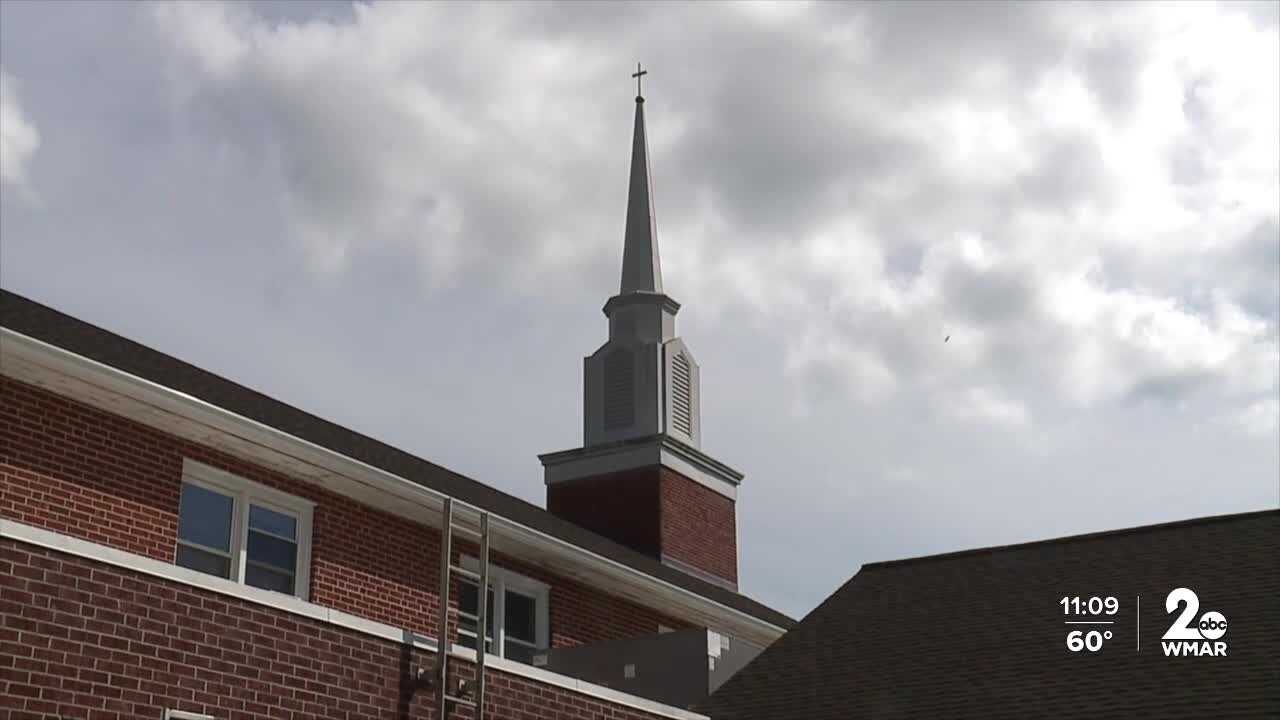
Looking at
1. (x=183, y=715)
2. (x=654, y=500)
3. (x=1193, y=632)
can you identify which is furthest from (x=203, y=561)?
(x=654, y=500)

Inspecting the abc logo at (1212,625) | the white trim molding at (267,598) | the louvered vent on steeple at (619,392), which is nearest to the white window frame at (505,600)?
the white trim molding at (267,598)

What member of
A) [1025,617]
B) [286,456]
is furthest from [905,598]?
[286,456]

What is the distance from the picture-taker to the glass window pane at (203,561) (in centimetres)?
1748

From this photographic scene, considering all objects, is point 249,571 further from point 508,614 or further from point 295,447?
point 508,614

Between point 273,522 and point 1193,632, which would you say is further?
point 1193,632

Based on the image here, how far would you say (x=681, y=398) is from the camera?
119ft

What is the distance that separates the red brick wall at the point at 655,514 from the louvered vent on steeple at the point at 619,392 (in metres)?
1.42

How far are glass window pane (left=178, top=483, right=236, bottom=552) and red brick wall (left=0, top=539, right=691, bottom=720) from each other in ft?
11.6

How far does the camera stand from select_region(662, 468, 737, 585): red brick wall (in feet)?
112

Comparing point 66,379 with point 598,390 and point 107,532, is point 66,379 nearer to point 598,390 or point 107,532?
point 107,532

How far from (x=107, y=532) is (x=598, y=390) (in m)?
20.2

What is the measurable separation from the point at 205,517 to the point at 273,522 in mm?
1099

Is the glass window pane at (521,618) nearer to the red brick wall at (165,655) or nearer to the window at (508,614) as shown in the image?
the window at (508,614)

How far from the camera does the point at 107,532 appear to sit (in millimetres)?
16391
